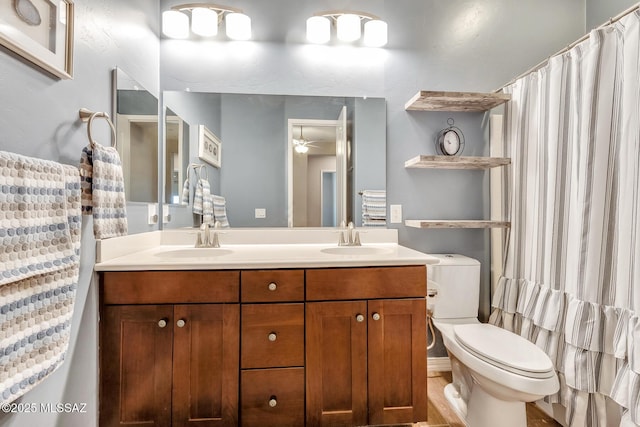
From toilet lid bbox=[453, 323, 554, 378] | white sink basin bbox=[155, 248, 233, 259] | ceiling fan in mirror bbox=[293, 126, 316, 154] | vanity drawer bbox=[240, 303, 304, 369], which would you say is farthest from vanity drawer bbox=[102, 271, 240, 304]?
toilet lid bbox=[453, 323, 554, 378]

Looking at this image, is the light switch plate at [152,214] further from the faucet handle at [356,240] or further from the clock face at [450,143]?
the clock face at [450,143]

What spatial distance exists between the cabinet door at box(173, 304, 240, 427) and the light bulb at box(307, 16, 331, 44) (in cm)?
166

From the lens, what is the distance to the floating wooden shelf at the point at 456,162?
1.85 m

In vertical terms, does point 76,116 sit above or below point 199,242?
above

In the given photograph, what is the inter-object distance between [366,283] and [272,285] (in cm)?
42

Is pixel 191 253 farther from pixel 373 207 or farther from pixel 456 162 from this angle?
pixel 456 162

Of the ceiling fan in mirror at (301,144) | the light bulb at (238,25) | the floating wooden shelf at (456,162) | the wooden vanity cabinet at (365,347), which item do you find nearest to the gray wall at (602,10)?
the floating wooden shelf at (456,162)

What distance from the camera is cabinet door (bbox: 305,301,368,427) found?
137 cm

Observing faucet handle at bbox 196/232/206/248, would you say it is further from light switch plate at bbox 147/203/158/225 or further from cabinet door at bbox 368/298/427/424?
cabinet door at bbox 368/298/427/424

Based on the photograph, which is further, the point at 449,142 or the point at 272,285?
the point at 449,142

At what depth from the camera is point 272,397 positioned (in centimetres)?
135

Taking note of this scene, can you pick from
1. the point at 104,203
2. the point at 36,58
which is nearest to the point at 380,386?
the point at 104,203

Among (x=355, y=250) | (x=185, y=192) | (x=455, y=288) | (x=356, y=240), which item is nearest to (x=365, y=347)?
(x=355, y=250)

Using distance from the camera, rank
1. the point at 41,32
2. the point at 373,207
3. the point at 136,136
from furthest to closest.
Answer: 1. the point at 373,207
2. the point at 136,136
3. the point at 41,32
